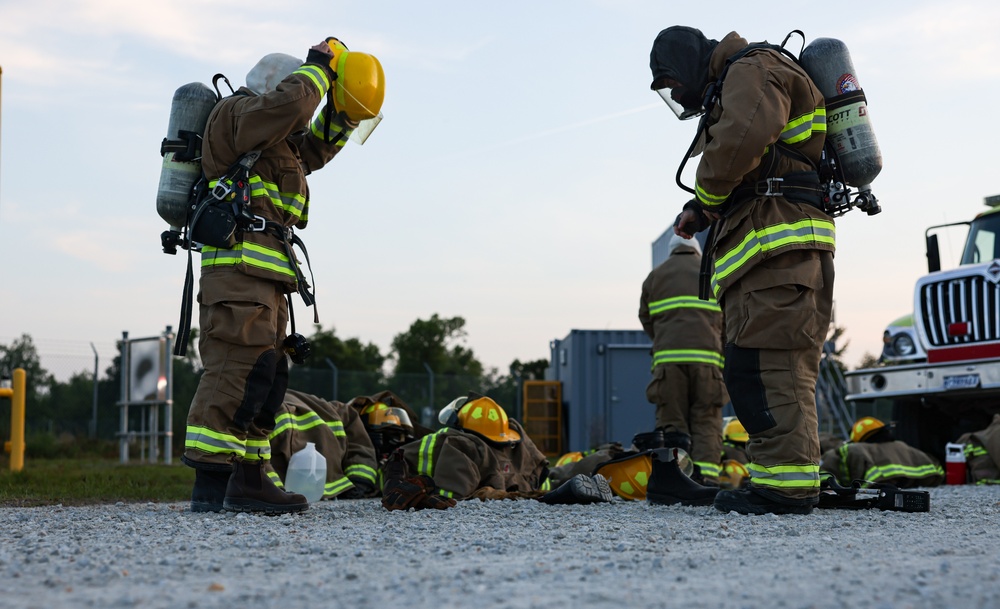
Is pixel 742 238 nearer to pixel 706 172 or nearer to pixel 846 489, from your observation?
pixel 706 172

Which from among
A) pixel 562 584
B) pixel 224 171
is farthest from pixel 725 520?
pixel 224 171

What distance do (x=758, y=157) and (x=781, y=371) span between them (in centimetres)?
105

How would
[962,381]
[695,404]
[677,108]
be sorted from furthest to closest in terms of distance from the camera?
1. [962,381]
2. [695,404]
3. [677,108]

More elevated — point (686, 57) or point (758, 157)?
point (686, 57)

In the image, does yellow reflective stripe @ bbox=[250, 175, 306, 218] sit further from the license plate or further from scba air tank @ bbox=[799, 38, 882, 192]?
the license plate

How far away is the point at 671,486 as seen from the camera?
5.71 meters

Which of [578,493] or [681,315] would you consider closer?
[578,493]

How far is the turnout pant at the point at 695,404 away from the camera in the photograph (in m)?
7.39

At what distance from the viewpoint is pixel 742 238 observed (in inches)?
192

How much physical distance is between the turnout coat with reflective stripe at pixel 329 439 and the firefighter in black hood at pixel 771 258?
3.44 metres

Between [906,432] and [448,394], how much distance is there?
14034 mm

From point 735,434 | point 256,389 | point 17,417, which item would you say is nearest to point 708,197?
point 256,389

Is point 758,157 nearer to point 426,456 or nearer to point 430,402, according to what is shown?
point 426,456

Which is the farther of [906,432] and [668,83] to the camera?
[906,432]
